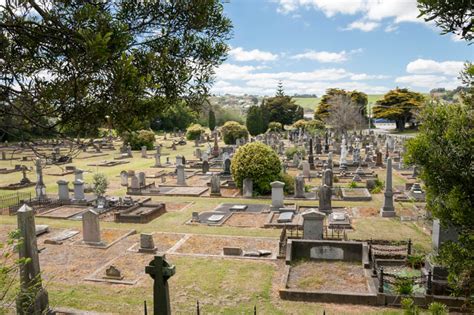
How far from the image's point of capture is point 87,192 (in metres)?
23.9

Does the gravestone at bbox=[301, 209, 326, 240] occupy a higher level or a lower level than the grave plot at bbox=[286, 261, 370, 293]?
higher

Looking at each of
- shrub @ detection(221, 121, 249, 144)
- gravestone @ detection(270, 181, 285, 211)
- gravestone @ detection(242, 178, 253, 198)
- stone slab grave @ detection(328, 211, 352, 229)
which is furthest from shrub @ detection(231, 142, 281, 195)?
shrub @ detection(221, 121, 249, 144)

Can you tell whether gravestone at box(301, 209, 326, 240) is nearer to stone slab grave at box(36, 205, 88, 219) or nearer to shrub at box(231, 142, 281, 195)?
shrub at box(231, 142, 281, 195)

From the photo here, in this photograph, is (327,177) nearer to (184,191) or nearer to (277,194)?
(277,194)

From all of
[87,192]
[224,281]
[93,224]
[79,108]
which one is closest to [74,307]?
[224,281]

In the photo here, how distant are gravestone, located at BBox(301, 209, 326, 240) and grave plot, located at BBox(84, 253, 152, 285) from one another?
524cm

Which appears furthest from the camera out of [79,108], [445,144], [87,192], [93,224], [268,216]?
[87,192]

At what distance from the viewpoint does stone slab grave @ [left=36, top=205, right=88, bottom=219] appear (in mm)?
18356

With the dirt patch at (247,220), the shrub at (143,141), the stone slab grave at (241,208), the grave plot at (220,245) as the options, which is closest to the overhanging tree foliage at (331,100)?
the shrub at (143,141)

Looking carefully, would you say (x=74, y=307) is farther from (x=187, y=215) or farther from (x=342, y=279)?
(x=187, y=215)

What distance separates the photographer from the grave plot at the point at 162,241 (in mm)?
13594

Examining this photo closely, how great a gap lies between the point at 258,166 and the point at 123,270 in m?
11.3

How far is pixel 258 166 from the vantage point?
21.8 m

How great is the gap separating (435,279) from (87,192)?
19674 millimetres
